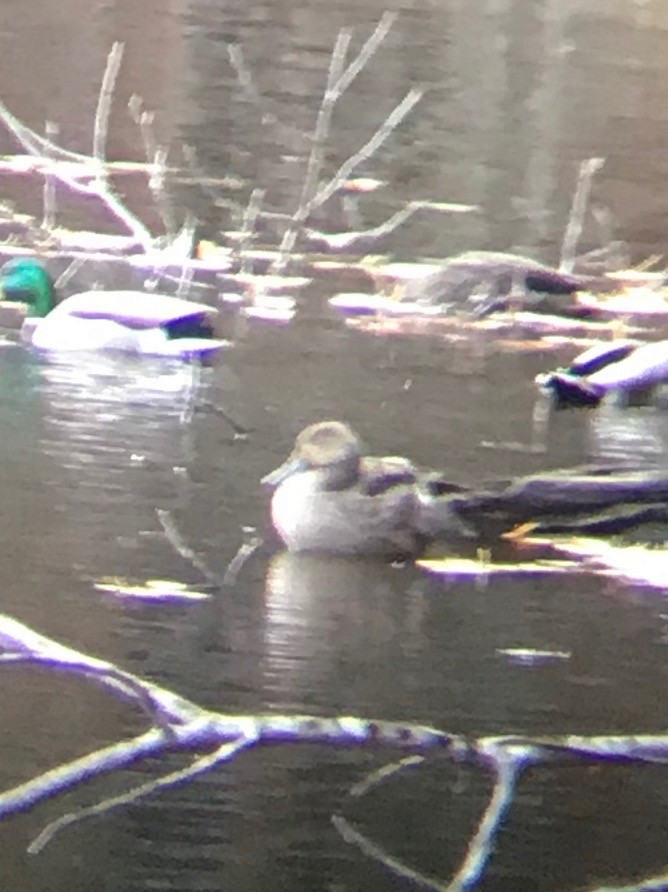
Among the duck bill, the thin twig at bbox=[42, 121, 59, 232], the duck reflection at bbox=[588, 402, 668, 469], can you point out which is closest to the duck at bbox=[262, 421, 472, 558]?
the duck bill

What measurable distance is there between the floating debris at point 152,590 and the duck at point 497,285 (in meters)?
0.25

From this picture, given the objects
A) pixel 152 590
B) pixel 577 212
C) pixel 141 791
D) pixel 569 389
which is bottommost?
pixel 141 791

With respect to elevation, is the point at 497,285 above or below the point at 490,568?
above

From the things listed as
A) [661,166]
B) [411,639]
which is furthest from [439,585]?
[661,166]

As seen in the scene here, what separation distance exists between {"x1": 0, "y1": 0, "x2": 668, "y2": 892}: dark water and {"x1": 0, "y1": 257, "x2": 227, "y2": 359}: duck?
2cm

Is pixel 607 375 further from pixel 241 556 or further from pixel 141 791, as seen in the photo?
pixel 141 791

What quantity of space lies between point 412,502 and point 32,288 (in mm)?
294

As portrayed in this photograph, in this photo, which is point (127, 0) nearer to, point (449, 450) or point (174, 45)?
point (174, 45)

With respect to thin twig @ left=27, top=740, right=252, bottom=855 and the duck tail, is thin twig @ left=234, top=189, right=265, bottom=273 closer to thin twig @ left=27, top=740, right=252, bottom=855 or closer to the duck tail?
the duck tail

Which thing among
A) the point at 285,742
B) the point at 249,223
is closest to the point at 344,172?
the point at 249,223

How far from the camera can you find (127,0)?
0.91 meters

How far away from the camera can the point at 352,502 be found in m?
0.80

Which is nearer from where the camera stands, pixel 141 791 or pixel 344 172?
pixel 141 791

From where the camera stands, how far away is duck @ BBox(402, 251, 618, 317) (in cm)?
85
